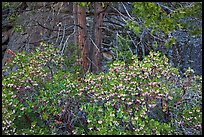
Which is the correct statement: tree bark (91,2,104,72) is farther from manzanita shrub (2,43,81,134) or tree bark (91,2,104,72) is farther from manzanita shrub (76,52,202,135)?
manzanita shrub (76,52,202,135)

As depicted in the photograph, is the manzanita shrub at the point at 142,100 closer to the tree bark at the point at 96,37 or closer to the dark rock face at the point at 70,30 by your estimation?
the tree bark at the point at 96,37

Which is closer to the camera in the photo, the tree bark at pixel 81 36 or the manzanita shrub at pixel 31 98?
the manzanita shrub at pixel 31 98

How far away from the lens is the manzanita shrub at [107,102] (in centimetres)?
306

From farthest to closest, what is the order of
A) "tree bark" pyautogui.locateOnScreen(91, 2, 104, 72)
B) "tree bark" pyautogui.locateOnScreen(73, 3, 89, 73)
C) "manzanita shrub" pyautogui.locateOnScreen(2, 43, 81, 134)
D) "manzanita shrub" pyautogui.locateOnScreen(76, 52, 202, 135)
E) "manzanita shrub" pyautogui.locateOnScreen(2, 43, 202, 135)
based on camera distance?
1. "tree bark" pyautogui.locateOnScreen(91, 2, 104, 72)
2. "tree bark" pyautogui.locateOnScreen(73, 3, 89, 73)
3. "manzanita shrub" pyautogui.locateOnScreen(2, 43, 81, 134)
4. "manzanita shrub" pyautogui.locateOnScreen(2, 43, 202, 135)
5. "manzanita shrub" pyautogui.locateOnScreen(76, 52, 202, 135)

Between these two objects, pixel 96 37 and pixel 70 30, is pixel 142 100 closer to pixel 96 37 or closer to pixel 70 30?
pixel 96 37

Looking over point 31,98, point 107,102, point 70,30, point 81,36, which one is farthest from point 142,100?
point 70,30

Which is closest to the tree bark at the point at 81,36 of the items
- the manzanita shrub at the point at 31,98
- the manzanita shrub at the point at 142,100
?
the manzanita shrub at the point at 31,98

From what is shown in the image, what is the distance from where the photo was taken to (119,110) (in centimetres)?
299

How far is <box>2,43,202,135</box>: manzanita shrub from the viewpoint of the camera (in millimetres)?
3061

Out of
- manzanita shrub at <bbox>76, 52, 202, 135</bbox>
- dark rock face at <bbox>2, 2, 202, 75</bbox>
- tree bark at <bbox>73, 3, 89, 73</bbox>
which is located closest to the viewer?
manzanita shrub at <bbox>76, 52, 202, 135</bbox>

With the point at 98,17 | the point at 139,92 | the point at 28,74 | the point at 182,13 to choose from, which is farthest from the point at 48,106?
the point at 98,17

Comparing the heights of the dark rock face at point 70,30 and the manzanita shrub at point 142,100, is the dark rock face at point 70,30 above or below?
above

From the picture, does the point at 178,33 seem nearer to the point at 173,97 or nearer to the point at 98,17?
the point at 98,17

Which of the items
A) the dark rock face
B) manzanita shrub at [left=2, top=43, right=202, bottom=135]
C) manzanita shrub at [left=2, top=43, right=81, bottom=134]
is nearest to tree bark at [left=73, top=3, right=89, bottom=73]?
the dark rock face
